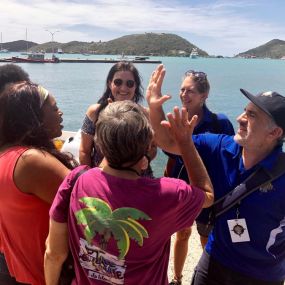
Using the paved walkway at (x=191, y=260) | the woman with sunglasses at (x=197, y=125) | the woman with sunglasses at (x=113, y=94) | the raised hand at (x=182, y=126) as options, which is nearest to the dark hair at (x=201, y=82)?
the woman with sunglasses at (x=197, y=125)

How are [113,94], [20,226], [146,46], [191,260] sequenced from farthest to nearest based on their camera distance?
[146,46] → [191,260] → [113,94] → [20,226]

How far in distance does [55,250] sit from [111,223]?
40 centimetres

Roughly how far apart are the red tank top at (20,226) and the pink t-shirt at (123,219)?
0.24 meters

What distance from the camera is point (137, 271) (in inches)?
61.7

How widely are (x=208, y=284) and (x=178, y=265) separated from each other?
122 centimetres

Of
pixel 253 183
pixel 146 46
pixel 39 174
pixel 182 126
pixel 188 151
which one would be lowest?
pixel 253 183

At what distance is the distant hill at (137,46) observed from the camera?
165m

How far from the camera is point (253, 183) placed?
2170 millimetres

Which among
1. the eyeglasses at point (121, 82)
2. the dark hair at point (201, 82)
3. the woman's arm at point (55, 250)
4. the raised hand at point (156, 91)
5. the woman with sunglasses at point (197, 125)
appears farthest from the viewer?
the dark hair at point (201, 82)

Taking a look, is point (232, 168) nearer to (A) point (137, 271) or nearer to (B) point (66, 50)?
(A) point (137, 271)

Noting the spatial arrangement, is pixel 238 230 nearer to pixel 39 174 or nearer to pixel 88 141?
pixel 39 174

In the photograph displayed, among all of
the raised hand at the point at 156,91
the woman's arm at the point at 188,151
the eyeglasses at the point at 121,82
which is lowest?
the woman's arm at the point at 188,151

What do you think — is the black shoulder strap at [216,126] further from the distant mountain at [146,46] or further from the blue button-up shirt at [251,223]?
the distant mountain at [146,46]

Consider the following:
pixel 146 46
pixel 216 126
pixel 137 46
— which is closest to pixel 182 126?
pixel 216 126
